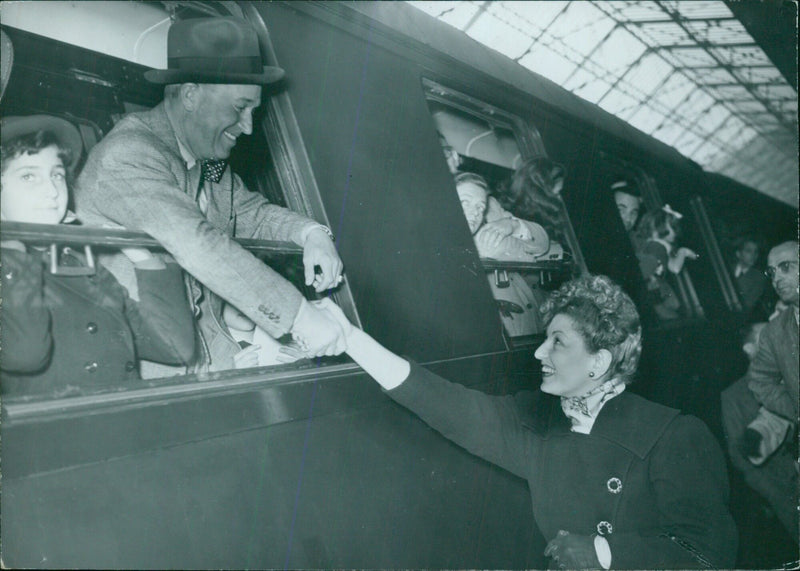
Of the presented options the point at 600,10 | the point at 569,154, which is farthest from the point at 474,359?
the point at 600,10

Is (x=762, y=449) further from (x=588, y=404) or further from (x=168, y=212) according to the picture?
(x=168, y=212)

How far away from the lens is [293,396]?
1.53 metres

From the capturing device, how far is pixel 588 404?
2.19 m

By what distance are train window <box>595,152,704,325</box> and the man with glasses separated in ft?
2.03

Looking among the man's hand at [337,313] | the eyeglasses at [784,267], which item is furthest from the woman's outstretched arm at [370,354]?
the eyeglasses at [784,267]

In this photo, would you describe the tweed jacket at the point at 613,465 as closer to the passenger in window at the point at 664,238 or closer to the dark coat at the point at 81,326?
the dark coat at the point at 81,326

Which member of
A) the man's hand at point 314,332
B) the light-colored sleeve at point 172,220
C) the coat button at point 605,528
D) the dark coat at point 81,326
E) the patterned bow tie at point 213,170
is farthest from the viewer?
the coat button at point 605,528

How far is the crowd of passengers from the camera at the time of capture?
129 centimetres

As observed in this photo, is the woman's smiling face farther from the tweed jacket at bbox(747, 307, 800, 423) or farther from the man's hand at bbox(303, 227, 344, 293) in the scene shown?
the tweed jacket at bbox(747, 307, 800, 423)

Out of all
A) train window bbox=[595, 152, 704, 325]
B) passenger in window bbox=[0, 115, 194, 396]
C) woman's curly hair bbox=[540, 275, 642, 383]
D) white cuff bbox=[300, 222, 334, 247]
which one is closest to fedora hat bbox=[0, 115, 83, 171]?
passenger in window bbox=[0, 115, 194, 396]

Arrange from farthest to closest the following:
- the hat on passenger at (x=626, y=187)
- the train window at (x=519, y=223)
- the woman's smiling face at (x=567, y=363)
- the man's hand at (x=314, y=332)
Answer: the hat on passenger at (x=626, y=187) → the train window at (x=519, y=223) → the woman's smiling face at (x=567, y=363) → the man's hand at (x=314, y=332)

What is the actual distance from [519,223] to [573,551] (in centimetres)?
168

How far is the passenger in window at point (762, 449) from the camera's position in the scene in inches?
160

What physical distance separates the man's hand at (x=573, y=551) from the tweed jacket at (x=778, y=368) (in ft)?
9.15
